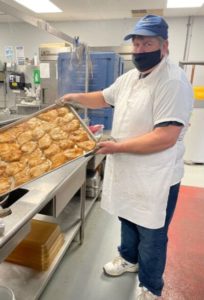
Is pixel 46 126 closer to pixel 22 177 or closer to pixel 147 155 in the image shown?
pixel 22 177

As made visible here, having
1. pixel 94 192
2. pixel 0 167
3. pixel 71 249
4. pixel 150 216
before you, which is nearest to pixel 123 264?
pixel 71 249

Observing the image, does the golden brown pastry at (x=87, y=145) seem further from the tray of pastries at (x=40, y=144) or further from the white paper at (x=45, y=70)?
the white paper at (x=45, y=70)

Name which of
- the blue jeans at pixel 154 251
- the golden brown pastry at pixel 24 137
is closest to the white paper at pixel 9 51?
Result: the golden brown pastry at pixel 24 137

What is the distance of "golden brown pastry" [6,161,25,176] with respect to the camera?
1.26 m

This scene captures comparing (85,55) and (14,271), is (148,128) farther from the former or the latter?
(85,55)

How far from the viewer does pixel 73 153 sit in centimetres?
149

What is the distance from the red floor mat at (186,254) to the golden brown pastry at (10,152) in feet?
4.50

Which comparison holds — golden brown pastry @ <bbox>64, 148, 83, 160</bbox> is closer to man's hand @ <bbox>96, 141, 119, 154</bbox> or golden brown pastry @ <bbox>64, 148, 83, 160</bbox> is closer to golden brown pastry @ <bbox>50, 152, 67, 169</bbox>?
golden brown pastry @ <bbox>50, 152, 67, 169</bbox>

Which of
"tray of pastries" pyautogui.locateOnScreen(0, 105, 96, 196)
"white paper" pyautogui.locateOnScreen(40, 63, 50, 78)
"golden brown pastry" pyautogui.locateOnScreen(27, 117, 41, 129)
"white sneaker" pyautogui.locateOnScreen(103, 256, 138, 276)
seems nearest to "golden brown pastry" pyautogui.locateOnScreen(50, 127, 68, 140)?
"tray of pastries" pyautogui.locateOnScreen(0, 105, 96, 196)

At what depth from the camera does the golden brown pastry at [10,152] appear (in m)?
1.35

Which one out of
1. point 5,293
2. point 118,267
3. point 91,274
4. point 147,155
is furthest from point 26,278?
point 147,155

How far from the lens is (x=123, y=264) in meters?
1.85

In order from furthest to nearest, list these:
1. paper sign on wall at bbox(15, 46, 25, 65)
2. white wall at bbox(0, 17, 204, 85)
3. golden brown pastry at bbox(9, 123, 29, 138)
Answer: paper sign on wall at bbox(15, 46, 25, 65), white wall at bbox(0, 17, 204, 85), golden brown pastry at bbox(9, 123, 29, 138)

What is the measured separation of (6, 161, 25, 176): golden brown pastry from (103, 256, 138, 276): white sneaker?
1.06 metres
